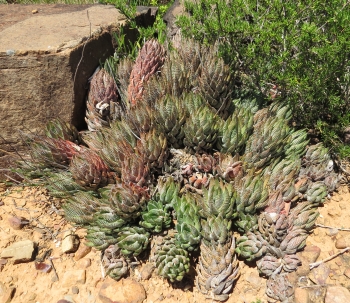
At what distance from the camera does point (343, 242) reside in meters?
2.68

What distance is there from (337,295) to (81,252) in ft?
6.82

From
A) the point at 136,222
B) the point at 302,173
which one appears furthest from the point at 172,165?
the point at 302,173

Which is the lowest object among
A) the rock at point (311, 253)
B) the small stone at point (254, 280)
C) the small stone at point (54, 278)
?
the small stone at point (54, 278)

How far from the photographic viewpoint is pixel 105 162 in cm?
311

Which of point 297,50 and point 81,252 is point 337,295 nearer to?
point 81,252

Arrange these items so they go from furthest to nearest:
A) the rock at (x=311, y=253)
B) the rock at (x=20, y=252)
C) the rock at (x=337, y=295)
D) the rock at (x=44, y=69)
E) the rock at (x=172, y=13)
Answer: the rock at (x=172, y=13)
the rock at (x=44, y=69)
the rock at (x=20, y=252)
the rock at (x=311, y=253)
the rock at (x=337, y=295)

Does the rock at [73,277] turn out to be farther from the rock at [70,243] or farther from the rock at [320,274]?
the rock at [320,274]

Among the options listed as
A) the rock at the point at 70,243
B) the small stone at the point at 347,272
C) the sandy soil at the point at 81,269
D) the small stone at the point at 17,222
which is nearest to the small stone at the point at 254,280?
the sandy soil at the point at 81,269

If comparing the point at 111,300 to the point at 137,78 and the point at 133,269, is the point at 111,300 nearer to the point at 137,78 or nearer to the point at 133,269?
the point at 133,269

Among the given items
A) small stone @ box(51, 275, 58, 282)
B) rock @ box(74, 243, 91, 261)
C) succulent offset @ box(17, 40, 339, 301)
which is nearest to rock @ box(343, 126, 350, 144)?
succulent offset @ box(17, 40, 339, 301)

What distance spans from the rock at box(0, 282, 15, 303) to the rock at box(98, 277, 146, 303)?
0.74 metres

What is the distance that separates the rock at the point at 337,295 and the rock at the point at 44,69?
112 inches

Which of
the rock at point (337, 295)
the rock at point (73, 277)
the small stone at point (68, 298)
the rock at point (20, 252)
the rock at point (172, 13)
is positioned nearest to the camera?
the rock at point (337, 295)

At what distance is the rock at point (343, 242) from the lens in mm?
2666
